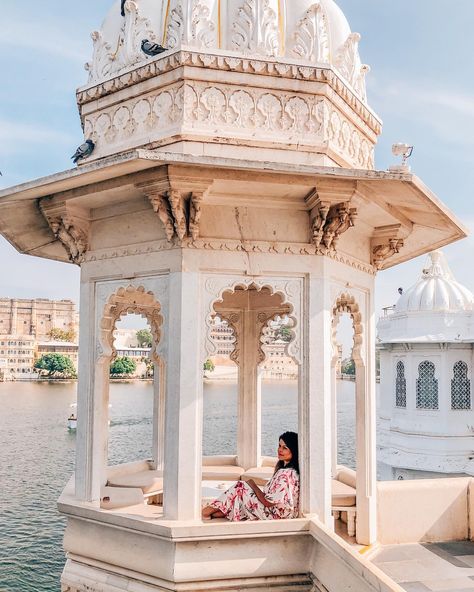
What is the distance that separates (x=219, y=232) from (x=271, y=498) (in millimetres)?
1959

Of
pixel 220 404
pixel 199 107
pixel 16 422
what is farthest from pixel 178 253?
pixel 220 404

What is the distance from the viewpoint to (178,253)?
4023 millimetres

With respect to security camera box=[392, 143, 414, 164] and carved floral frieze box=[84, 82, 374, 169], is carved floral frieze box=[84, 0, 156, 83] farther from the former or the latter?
security camera box=[392, 143, 414, 164]

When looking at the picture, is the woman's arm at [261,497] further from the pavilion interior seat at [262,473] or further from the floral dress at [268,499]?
the pavilion interior seat at [262,473]

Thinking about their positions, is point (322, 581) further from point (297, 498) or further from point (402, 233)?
point (402, 233)

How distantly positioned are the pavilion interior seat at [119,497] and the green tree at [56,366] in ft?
238

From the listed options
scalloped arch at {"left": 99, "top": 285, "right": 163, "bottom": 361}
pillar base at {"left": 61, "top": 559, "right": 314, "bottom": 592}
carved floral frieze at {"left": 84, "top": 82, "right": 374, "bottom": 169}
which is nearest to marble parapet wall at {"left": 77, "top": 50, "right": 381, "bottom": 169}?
carved floral frieze at {"left": 84, "top": 82, "right": 374, "bottom": 169}

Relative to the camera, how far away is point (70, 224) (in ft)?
14.4

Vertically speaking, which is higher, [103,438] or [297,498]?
[103,438]

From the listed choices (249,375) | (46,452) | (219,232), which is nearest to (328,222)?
(219,232)

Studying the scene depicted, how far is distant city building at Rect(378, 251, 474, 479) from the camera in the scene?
15391mm

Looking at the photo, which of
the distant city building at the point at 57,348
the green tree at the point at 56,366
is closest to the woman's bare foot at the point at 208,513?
the green tree at the point at 56,366

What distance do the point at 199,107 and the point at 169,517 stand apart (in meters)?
2.90

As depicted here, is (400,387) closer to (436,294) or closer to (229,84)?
(436,294)
